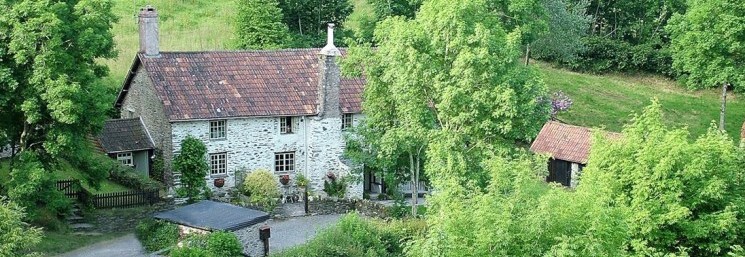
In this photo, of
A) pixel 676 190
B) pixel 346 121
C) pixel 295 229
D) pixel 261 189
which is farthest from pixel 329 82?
pixel 676 190

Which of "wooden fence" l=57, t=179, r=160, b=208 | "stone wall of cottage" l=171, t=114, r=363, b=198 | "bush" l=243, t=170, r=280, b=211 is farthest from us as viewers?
"stone wall of cottage" l=171, t=114, r=363, b=198

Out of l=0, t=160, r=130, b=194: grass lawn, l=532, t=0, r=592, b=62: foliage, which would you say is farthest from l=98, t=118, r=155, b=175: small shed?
l=532, t=0, r=592, b=62: foliage

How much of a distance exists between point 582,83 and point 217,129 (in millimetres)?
27343

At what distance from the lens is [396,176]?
46.2 meters

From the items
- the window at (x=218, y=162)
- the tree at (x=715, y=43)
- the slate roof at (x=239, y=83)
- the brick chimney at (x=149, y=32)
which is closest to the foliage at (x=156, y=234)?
the slate roof at (x=239, y=83)

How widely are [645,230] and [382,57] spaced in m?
13.5

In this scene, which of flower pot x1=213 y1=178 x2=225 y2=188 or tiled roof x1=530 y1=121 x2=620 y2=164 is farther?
tiled roof x1=530 y1=121 x2=620 y2=164

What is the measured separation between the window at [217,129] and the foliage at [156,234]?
251 inches

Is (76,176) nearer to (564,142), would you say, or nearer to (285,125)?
(285,125)

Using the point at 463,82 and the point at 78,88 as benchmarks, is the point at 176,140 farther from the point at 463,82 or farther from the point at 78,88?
the point at 463,82

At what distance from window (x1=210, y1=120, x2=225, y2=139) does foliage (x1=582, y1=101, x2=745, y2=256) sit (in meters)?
18.4

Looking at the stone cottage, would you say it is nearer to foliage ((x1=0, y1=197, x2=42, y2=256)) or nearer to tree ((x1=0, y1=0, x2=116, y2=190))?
tree ((x1=0, y1=0, x2=116, y2=190))

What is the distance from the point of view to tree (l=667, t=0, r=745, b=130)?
57.5 metres

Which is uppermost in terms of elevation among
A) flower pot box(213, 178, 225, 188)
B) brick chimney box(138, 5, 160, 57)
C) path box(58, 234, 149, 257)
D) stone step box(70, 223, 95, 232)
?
brick chimney box(138, 5, 160, 57)
